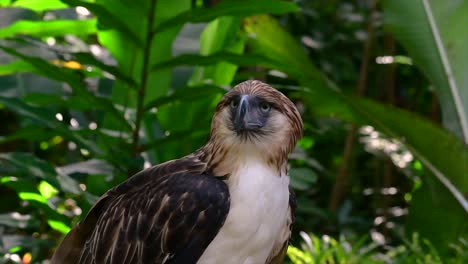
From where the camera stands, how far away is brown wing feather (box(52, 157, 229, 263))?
188cm

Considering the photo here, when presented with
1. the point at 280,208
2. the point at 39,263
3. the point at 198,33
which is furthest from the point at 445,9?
the point at 39,263

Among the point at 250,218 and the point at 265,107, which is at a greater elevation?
the point at 265,107

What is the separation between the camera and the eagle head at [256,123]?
6.19ft

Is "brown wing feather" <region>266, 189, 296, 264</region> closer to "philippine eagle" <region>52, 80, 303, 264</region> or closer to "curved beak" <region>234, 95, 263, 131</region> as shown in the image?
"philippine eagle" <region>52, 80, 303, 264</region>

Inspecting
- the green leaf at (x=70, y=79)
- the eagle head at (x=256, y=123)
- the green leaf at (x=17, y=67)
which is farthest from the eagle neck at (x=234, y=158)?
the green leaf at (x=17, y=67)

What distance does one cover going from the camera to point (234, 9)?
246cm

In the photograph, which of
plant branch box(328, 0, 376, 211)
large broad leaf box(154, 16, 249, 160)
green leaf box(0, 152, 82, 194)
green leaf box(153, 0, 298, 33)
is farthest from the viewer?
plant branch box(328, 0, 376, 211)

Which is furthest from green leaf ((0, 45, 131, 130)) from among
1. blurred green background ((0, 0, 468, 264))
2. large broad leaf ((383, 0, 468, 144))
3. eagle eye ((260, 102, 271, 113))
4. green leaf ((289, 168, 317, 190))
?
large broad leaf ((383, 0, 468, 144))

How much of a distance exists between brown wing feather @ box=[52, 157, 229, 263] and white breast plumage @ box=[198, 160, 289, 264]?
0.08 ft

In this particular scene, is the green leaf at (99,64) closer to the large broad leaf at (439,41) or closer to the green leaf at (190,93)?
the green leaf at (190,93)

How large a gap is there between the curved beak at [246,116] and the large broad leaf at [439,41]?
1294 millimetres

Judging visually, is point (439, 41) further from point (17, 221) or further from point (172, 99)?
point (17, 221)

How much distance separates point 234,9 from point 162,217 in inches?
29.7

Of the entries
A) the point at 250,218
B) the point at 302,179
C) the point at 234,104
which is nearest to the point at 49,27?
the point at 302,179
